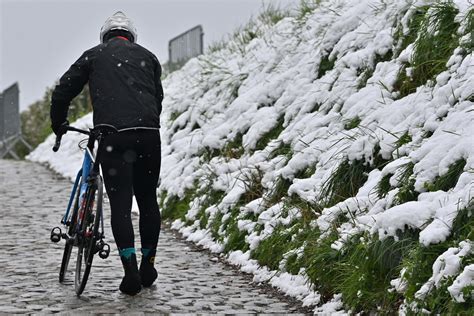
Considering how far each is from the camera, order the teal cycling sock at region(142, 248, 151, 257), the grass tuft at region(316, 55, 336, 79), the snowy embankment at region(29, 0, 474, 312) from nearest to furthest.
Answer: the snowy embankment at region(29, 0, 474, 312)
the teal cycling sock at region(142, 248, 151, 257)
the grass tuft at region(316, 55, 336, 79)

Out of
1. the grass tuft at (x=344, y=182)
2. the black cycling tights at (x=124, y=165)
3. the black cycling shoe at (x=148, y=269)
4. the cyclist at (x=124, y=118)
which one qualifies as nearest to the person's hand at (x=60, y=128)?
the cyclist at (x=124, y=118)

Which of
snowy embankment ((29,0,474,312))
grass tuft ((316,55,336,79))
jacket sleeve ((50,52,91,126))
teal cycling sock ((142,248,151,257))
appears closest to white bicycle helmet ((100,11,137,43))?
jacket sleeve ((50,52,91,126))

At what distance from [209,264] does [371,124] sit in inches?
81.1

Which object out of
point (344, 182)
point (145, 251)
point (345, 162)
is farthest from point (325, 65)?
point (145, 251)

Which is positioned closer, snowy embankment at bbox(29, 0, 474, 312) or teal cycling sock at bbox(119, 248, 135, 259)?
snowy embankment at bbox(29, 0, 474, 312)

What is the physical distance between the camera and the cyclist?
712 centimetres

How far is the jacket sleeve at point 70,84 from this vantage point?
726cm

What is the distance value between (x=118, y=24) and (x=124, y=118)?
36.0 inches

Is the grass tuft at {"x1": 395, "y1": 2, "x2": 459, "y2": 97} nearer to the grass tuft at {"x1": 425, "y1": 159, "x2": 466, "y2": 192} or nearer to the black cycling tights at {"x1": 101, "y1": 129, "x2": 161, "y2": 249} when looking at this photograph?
the grass tuft at {"x1": 425, "y1": 159, "x2": 466, "y2": 192}

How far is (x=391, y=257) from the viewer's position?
6.13 m

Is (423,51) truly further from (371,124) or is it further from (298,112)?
(298,112)

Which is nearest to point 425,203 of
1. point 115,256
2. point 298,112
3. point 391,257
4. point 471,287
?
point 391,257

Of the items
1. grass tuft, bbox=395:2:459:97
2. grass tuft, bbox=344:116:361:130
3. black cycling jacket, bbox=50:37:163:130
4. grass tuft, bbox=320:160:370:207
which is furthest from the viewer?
grass tuft, bbox=344:116:361:130

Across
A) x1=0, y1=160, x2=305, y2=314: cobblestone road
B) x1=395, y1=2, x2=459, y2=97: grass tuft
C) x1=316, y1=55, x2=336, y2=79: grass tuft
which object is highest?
x1=316, y1=55, x2=336, y2=79: grass tuft
